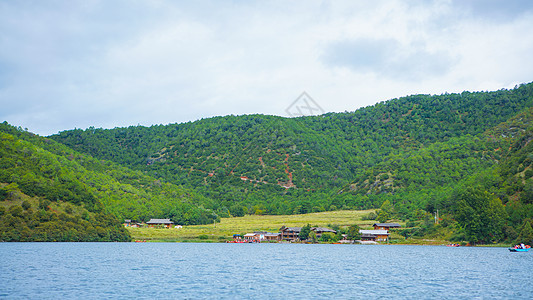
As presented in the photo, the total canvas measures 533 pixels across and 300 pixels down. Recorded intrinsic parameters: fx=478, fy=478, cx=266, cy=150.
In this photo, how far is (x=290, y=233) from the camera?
461 ft

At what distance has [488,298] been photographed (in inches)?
1519

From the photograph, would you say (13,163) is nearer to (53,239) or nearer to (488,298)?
(53,239)

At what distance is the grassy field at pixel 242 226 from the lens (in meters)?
136

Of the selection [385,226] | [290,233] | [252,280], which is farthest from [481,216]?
[252,280]

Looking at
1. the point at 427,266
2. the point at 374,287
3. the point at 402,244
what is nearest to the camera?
the point at 374,287

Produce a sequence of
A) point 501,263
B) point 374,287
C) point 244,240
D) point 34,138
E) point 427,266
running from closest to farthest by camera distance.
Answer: point 374,287 → point 427,266 → point 501,263 → point 244,240 → point 34,138

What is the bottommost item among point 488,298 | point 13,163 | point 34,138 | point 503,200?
point 488,298

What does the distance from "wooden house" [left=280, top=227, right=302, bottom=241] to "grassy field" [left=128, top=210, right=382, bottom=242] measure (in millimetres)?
7018

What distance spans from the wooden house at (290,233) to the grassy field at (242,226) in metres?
7.02

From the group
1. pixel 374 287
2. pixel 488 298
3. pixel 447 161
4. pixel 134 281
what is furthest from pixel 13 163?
pixel 447 161

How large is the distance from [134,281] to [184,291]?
8.22 m

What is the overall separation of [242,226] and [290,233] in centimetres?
2367

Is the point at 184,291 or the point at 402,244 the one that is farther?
the point at 402,244

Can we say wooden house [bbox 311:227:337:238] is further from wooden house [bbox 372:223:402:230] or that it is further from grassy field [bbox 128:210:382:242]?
wooden house [bbox 372:223:402:230]
